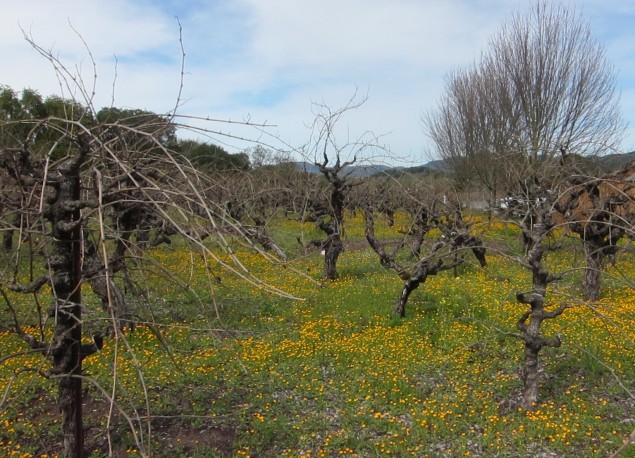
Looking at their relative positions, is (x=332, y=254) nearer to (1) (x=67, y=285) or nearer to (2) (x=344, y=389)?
(2) (x=344, y=389)

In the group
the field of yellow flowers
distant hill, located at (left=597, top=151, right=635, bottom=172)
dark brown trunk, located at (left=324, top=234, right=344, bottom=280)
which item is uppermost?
distant hill, located at (left=597, top=151, right=635, bottom=172)

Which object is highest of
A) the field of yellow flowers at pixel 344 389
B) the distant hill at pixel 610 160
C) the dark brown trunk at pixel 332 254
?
the distant hill at pixel 610 160

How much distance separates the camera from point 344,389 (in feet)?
17.2

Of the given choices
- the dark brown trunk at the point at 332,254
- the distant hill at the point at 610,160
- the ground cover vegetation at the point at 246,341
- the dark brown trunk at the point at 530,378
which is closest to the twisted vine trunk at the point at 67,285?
the ground cover vegetation at the point at 246,341

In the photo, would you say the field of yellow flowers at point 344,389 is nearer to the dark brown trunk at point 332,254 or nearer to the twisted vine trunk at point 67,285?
the twisted vine trunk at point 67,285

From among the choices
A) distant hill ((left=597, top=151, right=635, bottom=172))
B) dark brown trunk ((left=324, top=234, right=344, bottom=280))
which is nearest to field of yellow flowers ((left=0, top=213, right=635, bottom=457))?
dark brown trunk ((left=324, top=234, right=344, bottom=280))

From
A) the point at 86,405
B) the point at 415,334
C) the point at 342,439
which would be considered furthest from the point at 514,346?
the point at 86,405

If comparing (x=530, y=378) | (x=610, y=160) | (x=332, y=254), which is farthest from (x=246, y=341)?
(x=610, y=160)

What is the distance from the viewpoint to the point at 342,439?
4.27 metres

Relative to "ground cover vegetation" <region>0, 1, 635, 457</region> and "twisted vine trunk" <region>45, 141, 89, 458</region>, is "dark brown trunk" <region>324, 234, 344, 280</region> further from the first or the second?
"twisted vine trunk" <region>45, 141, 89, 458</region>

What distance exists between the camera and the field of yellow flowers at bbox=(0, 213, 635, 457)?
4.16 metres

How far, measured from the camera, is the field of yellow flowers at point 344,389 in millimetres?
4160

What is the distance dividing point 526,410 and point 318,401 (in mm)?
2027

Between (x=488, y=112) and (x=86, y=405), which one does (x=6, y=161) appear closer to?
(x=86, y=405)
